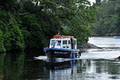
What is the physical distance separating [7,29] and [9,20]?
226 centimetres

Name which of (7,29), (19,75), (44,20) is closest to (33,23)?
(44,20)

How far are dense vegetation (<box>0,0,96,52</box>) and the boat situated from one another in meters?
17.6

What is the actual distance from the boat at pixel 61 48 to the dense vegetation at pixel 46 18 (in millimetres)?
17576

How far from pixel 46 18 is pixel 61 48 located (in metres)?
27.7

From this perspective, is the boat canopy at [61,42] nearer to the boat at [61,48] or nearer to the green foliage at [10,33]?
A: the boat at [61,48]

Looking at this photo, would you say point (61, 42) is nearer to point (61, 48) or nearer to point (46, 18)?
point (61, 48)

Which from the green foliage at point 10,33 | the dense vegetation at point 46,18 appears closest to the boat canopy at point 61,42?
the green foliage at point 10,33

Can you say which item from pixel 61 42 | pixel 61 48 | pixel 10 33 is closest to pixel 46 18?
pixel 10 33

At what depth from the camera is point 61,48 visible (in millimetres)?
48969

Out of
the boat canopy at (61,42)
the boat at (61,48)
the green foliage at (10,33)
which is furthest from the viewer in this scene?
the green foliage at (10,33)

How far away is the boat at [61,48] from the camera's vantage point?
48.2 meters

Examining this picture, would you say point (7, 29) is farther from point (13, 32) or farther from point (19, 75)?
point (19, 75)

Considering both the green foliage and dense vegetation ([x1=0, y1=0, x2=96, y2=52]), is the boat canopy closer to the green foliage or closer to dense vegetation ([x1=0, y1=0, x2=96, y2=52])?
the green foliage

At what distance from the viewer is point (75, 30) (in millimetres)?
75188
